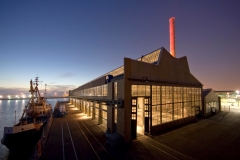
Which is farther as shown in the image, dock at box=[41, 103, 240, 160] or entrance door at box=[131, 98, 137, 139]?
entrance door at box=[131, 98, 137, 139]

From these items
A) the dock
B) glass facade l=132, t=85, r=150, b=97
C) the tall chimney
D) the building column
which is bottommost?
the dock

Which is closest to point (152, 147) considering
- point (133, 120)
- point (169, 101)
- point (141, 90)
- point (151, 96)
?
point (133, 120)

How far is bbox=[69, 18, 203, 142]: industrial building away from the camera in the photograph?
57.3 ft

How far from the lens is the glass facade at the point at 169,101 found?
1986 centimetres

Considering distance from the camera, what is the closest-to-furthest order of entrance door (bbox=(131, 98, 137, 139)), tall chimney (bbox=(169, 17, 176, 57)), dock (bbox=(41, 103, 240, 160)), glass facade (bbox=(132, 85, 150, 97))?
1. dock (bbox=(41, 103, 240, 160))
2. entrance door (bbox=(131, 98, 137, 139))
3. glass facade (bbox=(132, 85, 150, 97))
4. tall chimney (bbox=(169, 17, 176, 57))

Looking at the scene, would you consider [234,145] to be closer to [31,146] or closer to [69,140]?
[69,140]

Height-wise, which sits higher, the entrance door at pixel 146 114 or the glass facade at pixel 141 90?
the glass facade at pixel 141 90

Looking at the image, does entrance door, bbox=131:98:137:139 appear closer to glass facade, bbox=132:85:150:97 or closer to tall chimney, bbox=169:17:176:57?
glass facade, bbox=132:85:150:97

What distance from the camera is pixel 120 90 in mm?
18078

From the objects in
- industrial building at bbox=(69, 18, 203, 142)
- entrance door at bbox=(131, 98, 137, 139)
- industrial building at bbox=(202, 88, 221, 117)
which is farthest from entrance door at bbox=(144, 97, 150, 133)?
industrial building at bbox=(202, 88, 221, 117)

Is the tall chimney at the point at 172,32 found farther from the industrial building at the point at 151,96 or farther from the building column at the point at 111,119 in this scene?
the building column at the point at 111,119

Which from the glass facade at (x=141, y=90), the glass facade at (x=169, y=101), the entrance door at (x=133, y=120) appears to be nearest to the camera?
the entrance door at (x=133, y=120)

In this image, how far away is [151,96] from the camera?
65.1 feet

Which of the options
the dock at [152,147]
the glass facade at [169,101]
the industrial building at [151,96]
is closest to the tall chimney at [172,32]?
the industrial building at [151,96]
